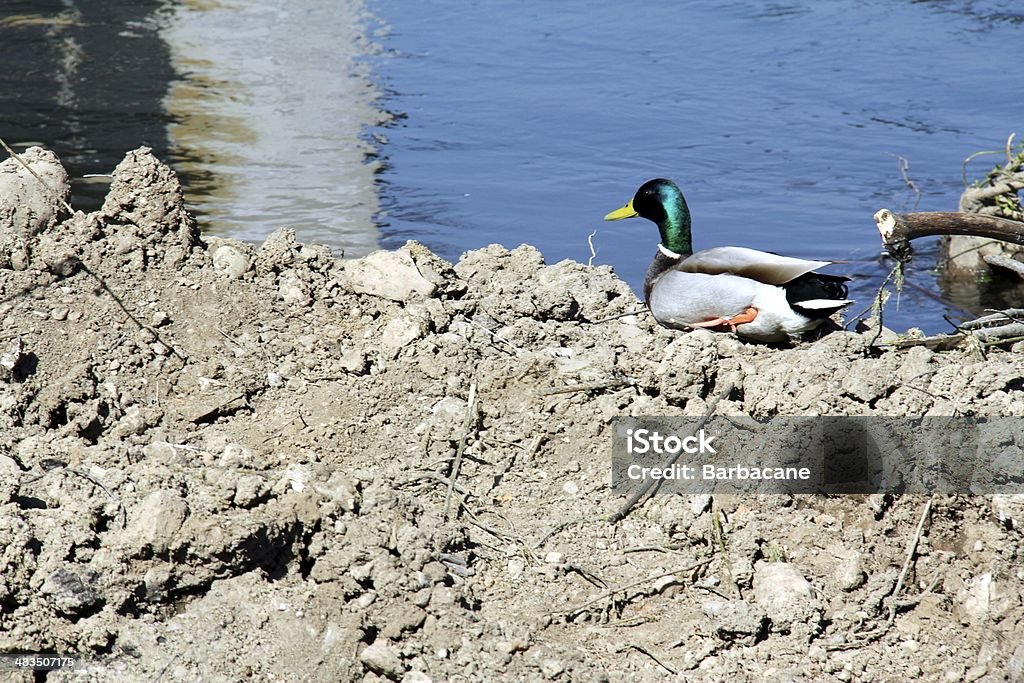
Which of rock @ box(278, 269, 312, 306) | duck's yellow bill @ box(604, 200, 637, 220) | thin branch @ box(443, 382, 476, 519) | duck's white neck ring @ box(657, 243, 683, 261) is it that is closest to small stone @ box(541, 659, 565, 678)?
thin branch @ box(443, 382, 476, 519)

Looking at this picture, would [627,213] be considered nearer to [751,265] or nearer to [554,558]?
[751,265]

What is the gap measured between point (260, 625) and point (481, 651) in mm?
610

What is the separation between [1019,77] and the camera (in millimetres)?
12320

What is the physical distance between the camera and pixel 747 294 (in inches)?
189

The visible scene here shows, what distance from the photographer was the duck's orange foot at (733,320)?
4.80 m

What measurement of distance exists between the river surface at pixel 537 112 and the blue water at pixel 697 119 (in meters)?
0.04

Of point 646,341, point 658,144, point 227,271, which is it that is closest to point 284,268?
point 227,271

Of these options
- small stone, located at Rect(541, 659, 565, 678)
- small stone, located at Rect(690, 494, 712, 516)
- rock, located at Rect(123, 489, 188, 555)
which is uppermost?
rock, located at Rect(123, 489, 188, 555)

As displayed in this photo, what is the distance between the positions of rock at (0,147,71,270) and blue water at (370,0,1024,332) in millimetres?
3634

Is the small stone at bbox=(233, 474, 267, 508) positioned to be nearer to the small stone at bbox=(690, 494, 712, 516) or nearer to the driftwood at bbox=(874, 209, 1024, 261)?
the small stone at bbox=(690, 494, 712, 516)

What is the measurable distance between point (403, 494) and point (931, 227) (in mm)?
2337

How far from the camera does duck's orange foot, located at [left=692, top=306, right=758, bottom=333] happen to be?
480 centimetres

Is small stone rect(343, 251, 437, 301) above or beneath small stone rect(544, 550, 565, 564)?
above

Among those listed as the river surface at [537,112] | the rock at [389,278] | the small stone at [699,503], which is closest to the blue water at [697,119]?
the river surface at [537,112]
